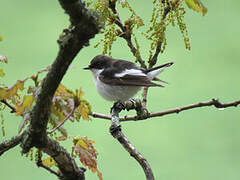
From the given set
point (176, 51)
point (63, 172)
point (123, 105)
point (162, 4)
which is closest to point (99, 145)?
point (176, 51)

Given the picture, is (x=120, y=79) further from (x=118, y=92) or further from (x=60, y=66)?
(x=60, y=66)

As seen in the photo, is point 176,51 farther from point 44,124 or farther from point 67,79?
point 44,124

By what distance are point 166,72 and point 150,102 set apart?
495mm

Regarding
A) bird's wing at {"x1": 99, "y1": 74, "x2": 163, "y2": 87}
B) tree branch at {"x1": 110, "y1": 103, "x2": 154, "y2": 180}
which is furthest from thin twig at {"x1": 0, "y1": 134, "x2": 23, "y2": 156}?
bird's wing at {"x1": 99, "y1": 74, "x2": 163, "y2": 87}

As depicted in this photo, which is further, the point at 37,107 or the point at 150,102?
the point at 150,102

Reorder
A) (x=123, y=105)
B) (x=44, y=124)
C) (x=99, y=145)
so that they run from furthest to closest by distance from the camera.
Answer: (x=99, y=145), (x=123, y=105), (x=44, y=124)

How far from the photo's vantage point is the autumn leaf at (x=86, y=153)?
3.44ft

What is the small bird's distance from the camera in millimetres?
2084

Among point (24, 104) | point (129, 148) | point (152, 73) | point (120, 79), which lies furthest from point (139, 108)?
point (120, 79)

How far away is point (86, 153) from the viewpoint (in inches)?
41.8

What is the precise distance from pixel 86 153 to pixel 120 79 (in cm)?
118

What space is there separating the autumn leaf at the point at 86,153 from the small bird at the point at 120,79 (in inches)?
36.6

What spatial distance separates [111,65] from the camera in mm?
2463

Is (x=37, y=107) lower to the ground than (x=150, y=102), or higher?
lower
